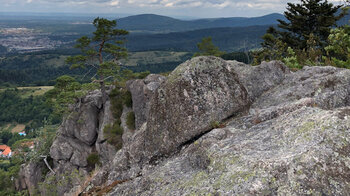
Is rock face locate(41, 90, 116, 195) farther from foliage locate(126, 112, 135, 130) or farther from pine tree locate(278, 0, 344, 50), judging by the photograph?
pine tree locate(278, 0, 344, 50)

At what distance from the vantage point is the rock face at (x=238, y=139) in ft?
17.0

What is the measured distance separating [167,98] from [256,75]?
7688mm

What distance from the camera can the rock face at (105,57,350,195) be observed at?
5195mm

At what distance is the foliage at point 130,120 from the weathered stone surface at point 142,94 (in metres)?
1.46

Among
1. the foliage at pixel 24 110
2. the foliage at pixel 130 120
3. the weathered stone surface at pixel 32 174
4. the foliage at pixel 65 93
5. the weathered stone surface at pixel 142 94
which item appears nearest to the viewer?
the weathered stone surface at pixel 142 94

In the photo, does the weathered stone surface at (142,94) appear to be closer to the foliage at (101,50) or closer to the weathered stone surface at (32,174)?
the foliage at (101,50)

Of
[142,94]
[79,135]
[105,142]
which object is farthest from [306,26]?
[79,135]

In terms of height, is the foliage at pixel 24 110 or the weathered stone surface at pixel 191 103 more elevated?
the weathered stone surface at pixel 191 103

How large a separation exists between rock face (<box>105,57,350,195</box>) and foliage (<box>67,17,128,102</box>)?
26.7 meters

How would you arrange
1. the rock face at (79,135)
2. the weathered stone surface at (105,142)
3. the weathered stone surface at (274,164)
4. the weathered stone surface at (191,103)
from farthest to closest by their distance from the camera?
1. the rock face at (79,135)
2. the weathered stone surface at (105,142)
3. the weathered stone surface at (191,103)
4. the weathered stone surface at (274,164)

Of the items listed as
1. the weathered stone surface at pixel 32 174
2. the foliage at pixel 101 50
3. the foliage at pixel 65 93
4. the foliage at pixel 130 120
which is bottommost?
the weathered stone surface at pixel 32 174

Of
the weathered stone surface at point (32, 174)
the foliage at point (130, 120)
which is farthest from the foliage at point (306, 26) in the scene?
the weathered stone surface at point (32, 174)

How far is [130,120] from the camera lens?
110 ft

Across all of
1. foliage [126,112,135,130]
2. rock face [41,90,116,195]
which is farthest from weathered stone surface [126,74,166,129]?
rock face [41,90,116,195]
